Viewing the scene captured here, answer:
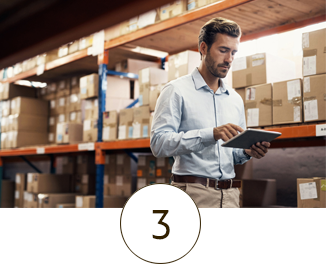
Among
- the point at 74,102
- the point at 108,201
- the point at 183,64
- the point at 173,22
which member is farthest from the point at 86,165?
the point at 173,22

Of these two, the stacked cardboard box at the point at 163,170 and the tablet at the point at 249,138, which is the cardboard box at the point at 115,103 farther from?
the tablet at the point at 249,138

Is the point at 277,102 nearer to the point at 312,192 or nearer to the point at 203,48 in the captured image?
the point at 312,192

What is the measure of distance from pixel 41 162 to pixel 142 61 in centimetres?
393

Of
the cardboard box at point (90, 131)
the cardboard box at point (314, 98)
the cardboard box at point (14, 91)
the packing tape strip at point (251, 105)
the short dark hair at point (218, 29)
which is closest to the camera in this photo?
the short dark hair at point (218, 29)

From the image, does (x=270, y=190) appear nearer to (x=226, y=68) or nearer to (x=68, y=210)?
(x=226, y=68)

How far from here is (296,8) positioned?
283cm

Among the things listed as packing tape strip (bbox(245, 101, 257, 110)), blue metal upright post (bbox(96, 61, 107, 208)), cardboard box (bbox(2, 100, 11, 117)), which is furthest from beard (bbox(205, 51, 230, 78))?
cardboard box (bbox(2, 100, 11, 117))

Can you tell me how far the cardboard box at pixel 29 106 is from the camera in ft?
17.2

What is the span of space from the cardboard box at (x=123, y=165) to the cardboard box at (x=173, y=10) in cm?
168

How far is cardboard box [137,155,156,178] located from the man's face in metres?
2.28

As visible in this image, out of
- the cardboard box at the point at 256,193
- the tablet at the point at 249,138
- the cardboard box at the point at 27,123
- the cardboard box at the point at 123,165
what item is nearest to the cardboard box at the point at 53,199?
the cardboard box at the point at 123,165

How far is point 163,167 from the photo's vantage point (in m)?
3.71

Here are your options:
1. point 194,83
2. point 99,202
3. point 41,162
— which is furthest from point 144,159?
point 41,162

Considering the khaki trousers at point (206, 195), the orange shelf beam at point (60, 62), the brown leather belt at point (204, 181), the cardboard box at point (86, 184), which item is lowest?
the cardboard box at point (86, 184)
